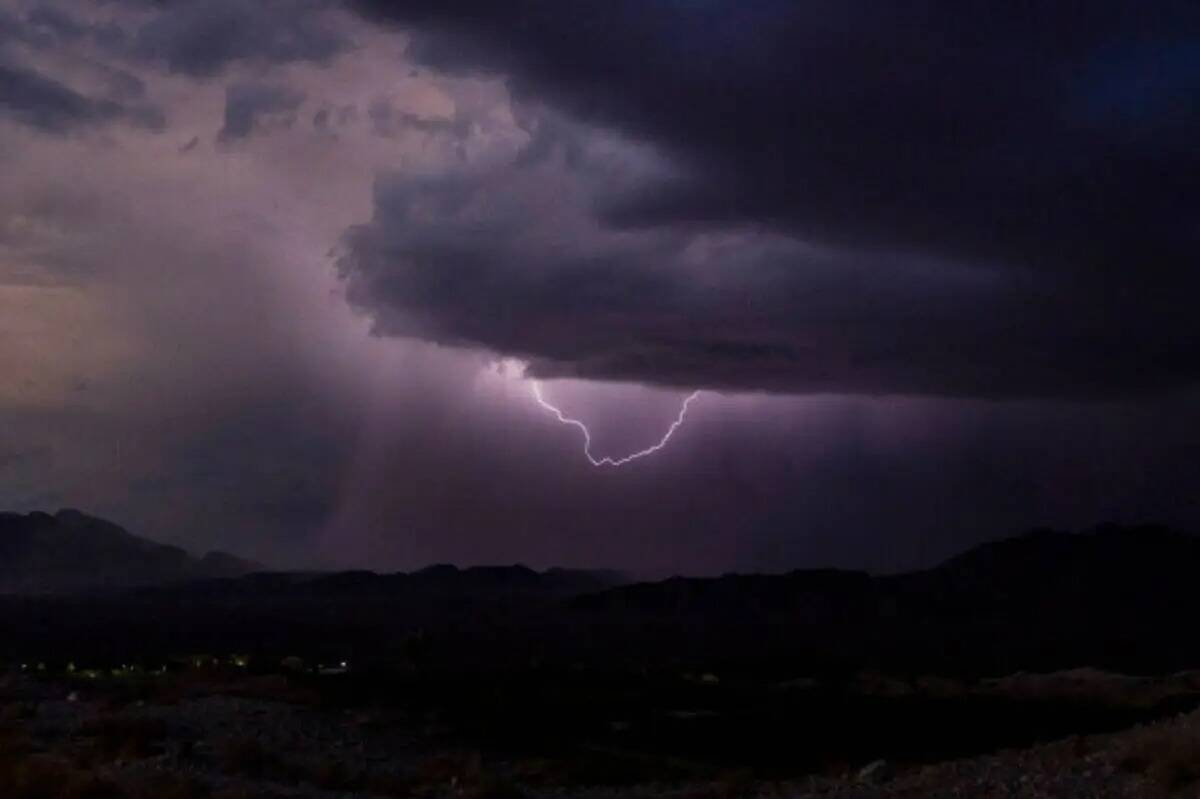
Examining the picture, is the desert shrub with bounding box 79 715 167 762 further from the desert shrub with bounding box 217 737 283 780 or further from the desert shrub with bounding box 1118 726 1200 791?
the desert shrub with bounding box 1118 726 1200 791

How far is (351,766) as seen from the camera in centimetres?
3173

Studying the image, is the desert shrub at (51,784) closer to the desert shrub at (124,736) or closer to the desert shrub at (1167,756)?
the desert shrub at (124,736)

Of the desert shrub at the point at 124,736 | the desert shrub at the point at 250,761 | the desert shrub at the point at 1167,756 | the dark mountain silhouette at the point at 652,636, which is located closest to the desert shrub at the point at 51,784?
the desert shrub at the point at 250,761

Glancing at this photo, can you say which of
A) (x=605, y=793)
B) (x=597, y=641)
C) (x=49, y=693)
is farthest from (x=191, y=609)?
(x=605, y=793)

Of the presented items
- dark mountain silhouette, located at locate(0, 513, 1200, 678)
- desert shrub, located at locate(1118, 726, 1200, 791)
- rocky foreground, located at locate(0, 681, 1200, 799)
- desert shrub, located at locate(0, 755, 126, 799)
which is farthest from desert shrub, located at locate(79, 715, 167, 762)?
dark mountain silhouette, located at locate(0, 513, 1200, 678)

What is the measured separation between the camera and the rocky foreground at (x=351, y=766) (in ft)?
76.4

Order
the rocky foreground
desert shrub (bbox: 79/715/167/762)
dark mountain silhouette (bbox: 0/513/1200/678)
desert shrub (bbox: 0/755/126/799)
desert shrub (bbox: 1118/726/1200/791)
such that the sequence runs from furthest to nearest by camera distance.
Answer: dark mountain silhouette (bbox: 0/513/1200/678) < desert shrub (bbox: 79/715/167/762) < the rocky foreground < desert shrub (bbox: 1118/726/1200/791) < desert shrub (bbox: 0/755/126/799)

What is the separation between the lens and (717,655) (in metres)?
106

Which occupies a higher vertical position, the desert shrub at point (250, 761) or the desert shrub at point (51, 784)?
the desert shrub at point (51, 784)

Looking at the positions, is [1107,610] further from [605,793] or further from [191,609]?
[605,793]

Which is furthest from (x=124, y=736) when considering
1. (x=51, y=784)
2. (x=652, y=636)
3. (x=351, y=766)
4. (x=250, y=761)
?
(x=652, y=636)

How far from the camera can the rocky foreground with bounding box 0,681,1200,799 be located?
23.3 m

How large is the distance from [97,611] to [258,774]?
15344 cm

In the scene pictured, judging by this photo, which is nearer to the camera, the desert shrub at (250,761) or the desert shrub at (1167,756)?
the desert shrub at (1167,756)
